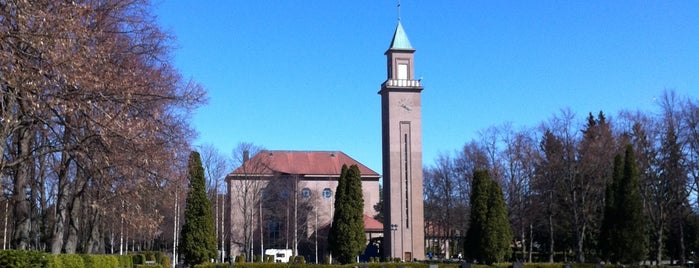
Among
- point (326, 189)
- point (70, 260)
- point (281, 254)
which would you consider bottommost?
point (281, 254)

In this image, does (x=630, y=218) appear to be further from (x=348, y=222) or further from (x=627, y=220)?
A: (x=348, y=222)

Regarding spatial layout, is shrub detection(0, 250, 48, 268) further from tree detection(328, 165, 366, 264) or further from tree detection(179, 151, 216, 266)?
tree detection(328, 165, 366, 264)

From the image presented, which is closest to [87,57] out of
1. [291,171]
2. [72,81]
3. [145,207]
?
[72,81]

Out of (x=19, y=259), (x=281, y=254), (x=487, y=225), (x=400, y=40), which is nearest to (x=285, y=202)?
(x=281, y=254)

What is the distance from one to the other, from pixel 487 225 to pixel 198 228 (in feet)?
54.8

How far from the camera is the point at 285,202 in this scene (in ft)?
222

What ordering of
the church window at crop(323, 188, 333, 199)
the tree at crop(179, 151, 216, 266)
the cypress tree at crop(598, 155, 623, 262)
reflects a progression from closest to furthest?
the tree at crop(179, 151, 216, 266)
the cypress tree at crop(598, 155, 623, 262)
the church window at crop(323, 188, 333, 199)

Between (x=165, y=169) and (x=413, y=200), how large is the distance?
40.6 meters

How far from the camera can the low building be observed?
64.8 meters

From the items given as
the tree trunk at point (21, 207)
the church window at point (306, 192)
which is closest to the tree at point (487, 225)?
the tree trunk at point (21, 207)

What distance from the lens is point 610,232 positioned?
38562mm

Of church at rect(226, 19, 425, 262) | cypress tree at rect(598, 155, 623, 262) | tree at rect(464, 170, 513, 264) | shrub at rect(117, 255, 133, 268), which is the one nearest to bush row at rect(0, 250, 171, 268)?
shrub at rect(117, 255, 133, 268)

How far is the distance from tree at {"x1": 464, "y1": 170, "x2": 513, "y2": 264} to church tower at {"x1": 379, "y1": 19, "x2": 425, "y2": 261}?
45.1ft

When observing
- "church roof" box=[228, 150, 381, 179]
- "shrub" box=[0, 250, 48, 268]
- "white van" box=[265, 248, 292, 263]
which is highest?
"church roof" box=[228, 150, 381, 179]
